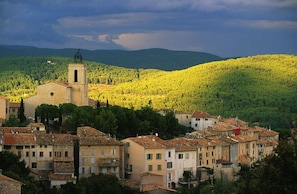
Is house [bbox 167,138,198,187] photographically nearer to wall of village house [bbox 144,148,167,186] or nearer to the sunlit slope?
wall of village house [bbox 144,148,167,186]

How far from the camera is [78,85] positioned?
249ft

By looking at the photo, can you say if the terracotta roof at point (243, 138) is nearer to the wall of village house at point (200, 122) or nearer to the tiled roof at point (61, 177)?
the wall of village house at point (200, 122)

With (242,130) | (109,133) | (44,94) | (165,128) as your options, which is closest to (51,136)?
(109,133)

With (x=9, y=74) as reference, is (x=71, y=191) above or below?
below

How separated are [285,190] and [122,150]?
3466 centimetres

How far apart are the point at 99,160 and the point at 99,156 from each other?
0.34 meters

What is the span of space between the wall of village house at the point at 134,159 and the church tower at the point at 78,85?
2170 cm

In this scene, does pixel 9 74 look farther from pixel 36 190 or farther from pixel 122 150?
pixel 36 190

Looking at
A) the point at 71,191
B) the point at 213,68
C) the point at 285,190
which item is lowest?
the point at 71,191

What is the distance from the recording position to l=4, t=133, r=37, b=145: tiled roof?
49.3 metres

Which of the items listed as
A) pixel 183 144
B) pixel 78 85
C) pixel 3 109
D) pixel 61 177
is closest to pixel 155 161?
pixel 183 144

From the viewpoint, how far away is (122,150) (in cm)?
5266

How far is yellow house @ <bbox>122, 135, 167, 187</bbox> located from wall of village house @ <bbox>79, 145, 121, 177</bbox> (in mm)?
1718

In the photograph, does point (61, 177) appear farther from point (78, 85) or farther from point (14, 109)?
point (78, 85)
